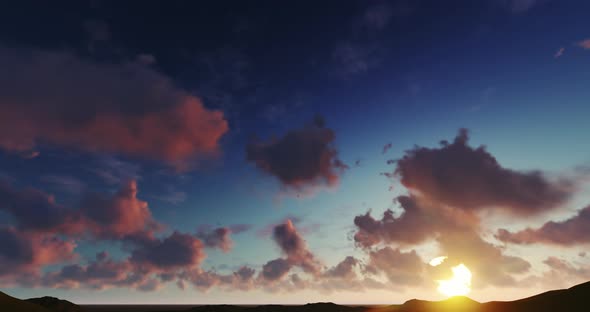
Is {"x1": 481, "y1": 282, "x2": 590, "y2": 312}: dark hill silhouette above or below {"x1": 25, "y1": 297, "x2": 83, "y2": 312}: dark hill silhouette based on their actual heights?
above

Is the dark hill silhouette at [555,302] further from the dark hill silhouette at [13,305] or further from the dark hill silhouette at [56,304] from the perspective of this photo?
the dark hill silhouette at [56,304]

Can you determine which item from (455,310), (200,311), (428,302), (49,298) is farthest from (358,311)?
(49,298)

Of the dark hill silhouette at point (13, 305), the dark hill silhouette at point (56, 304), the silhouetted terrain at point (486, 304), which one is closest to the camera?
the silhouetted terrain at point (486, 304)

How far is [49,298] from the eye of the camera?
243 feet

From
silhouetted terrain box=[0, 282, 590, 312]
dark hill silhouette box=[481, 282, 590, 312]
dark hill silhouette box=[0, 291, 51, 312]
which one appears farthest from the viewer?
dark hill silhouette box=[0, 291, 51, 312]

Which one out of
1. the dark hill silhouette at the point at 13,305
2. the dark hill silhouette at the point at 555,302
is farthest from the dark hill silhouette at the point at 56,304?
the dark hill silhouette at the point at 555,302

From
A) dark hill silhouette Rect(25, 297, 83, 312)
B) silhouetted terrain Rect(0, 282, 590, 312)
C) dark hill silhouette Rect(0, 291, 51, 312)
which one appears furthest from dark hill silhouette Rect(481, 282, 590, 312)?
dark hill silhouette Rect(25, 297, 83, 312)

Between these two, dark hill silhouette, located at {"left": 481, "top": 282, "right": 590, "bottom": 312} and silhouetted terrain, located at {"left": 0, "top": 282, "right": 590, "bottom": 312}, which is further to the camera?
silhouetted terrain, located at {"left": 0, "top": 282, "right": 590, "bottom": 312}

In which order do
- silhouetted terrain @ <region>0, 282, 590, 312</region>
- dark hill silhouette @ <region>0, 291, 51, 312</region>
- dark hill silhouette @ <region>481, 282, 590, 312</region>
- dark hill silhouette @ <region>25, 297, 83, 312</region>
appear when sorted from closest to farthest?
dark hill silhouette @ <region>481, 282, 590, 312</region>
silhouetted terrain @ <region>0, 282, 590, 312</region>
dark hill silhouette @ <region>0, 291, 51, 312</region>
dark hill silhouette @ <region>25, 297, 83, 312</region>

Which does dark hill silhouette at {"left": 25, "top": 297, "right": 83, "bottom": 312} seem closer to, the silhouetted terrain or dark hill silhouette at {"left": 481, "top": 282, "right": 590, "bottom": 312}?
the silhouetted terrain

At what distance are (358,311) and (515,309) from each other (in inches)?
1682

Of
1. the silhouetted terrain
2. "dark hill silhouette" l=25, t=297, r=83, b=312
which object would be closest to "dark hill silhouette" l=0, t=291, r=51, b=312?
the silhouetted terrain

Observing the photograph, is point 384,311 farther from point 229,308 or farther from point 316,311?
point 229,308

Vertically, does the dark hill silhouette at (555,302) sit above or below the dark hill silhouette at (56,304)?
above
